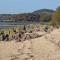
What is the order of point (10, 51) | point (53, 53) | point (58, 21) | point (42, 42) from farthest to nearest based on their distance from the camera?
point (58, 21), point (42, 42), point (10, 51), point (53, 53)

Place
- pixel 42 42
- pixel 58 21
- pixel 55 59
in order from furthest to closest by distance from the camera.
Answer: pixel 58 21 → pixel 42 42 → pixel 55 59

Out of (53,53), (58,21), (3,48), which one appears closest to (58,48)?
(53,53)

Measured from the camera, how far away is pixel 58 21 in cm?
5266

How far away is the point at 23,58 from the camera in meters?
18.4

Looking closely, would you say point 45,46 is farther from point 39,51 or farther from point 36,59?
point 36,59

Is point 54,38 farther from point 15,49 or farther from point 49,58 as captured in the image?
point 49,58

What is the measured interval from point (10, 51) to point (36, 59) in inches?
116

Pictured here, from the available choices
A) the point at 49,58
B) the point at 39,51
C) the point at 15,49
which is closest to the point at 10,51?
the point at 15,49

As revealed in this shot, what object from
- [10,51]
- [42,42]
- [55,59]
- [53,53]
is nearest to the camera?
[55,59]

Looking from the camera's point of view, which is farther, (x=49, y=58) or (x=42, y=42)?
(x=42, y=42)

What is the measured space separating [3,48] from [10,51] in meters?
1.40

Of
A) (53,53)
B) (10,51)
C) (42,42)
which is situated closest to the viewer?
(53,53)

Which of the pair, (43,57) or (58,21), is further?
(58,21)

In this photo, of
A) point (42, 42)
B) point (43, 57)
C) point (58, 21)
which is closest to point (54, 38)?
point (42, 42)
